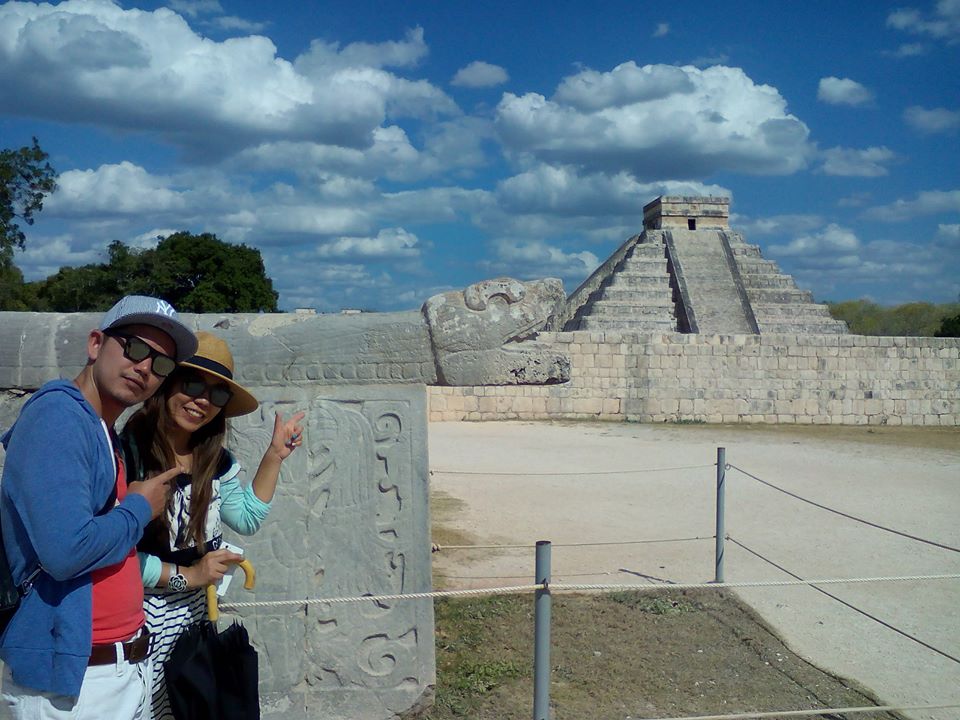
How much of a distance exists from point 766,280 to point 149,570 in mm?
24446

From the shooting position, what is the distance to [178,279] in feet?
97.1

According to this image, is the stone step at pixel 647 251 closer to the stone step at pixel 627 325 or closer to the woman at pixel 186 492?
the stone step at pixel 627 325

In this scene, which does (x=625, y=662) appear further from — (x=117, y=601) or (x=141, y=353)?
(x=141, y=353)

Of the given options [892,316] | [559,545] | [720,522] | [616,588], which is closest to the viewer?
[616,588]

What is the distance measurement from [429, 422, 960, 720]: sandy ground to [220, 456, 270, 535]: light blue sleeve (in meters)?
2.89

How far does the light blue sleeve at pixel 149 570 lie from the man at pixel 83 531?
132mm

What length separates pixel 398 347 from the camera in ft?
10.5

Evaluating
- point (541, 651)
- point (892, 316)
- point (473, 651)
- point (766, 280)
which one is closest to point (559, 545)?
point (473, 651)

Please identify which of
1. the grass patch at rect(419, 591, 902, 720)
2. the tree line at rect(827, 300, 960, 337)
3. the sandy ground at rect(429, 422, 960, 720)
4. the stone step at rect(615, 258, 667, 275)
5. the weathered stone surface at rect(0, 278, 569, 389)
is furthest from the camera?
the tree line at rect(827, 300, 960, 337)

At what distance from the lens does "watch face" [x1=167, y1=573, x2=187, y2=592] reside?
184 cm

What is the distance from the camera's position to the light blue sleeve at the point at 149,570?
1.81 meters

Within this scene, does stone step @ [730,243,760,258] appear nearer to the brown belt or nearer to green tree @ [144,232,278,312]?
green tree @ [144,232,278,312]

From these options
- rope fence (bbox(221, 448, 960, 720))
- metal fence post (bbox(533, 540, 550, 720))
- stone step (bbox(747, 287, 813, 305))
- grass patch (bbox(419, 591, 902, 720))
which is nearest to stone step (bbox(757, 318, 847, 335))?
stone step (bbox(747, 287, 813, 305))

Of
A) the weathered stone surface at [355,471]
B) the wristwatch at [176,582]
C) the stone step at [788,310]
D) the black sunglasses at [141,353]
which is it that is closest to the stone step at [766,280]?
the stone step at [788,310]
